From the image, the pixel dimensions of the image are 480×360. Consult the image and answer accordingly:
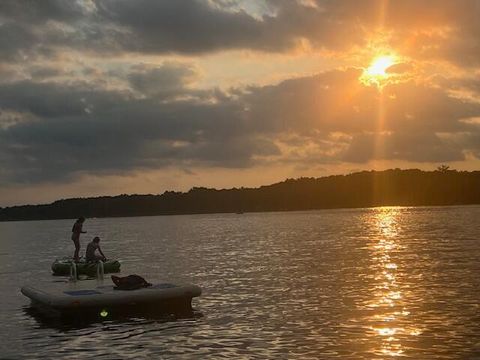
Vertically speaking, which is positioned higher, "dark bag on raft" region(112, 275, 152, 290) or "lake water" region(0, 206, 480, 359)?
"dark bag on raft" region(112, 275, 152, 290)

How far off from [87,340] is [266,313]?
8.01 m

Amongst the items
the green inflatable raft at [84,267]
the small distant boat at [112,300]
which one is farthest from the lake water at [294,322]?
the green inflatable raft at [84,267]

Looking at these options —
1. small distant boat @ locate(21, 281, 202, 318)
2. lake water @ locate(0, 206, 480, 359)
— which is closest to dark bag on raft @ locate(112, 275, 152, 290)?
small distant boat @ locate(21, 281, 202, 318)

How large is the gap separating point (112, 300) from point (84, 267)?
506 inches

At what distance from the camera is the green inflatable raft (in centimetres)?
3912

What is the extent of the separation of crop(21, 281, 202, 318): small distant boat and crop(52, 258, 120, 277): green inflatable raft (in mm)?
8999

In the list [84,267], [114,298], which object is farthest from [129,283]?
[84,267]

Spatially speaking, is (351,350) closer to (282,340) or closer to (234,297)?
(282,340)

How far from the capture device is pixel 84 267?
39.4 metres

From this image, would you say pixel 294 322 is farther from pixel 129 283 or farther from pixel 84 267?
pixel 84 267

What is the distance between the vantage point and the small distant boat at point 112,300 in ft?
87.9

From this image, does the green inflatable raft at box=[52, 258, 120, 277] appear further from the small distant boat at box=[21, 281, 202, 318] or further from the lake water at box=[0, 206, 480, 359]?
the small distant boat at box=[21, 281, 202, 318]

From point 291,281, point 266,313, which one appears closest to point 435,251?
point 291,281

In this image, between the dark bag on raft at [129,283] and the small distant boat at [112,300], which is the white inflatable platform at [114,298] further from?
the dark bag on raft at [129,283]
